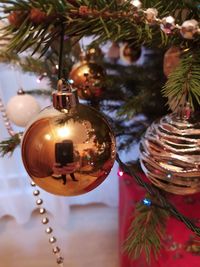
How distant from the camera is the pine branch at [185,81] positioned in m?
0.30

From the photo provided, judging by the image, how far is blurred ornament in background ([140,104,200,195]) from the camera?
1.18ft

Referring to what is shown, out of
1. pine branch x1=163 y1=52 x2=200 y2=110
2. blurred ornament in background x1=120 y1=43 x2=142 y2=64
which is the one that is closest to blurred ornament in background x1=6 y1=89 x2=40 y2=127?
blurred ornament in background x1=120 y1=43 x2=142 y2=64

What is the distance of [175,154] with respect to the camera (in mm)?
360

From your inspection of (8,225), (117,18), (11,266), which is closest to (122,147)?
(117,18)

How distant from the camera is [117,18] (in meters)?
0.30

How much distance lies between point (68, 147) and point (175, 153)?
134mm

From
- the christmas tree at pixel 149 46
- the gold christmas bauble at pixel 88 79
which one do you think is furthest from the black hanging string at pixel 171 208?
the gold christmas bauble at pixel 88 79

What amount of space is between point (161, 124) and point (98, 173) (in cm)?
12

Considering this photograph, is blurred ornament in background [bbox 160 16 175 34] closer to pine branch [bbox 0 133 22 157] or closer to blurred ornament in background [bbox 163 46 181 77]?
blurred ornament in background [bbox 163 46 181 77]

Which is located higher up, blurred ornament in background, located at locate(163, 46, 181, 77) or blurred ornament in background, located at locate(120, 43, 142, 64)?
blurred ornament in background, located at locate(163, 46, 181, 77)

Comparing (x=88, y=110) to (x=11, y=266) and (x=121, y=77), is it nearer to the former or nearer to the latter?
(x=121, y=77)

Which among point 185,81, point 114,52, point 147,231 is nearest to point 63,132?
point 185,81

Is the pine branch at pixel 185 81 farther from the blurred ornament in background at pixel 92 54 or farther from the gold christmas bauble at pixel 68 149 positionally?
the blurred ornament in background at pixel 92 54

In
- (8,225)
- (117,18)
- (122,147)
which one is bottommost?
(8,225)
